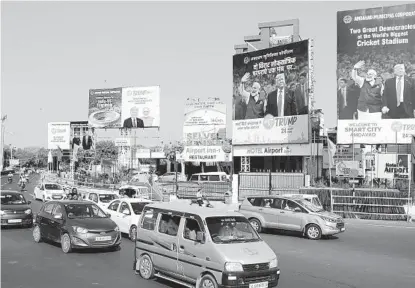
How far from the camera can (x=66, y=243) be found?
43.4ft

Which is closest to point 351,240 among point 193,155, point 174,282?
point 174,282

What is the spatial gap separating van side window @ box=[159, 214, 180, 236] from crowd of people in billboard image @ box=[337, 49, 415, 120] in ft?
79.0

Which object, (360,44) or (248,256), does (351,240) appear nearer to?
(248,256)

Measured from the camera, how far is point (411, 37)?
97.6 feet

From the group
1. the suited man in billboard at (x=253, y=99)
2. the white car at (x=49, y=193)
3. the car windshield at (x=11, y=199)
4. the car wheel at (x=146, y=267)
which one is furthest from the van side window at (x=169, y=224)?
the suited man in billboard at (x=253, y=99)

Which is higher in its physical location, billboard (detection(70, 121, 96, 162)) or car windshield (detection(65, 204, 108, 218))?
billboard (detection(70, 121, 96, 162))

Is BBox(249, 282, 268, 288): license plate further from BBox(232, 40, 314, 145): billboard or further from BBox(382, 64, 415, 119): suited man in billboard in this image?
BBox(232, 40, 314, 145): billboard

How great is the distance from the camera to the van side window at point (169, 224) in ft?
31.8

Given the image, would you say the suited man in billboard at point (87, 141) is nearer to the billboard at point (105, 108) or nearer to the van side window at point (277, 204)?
the billboard at point (105, 108)

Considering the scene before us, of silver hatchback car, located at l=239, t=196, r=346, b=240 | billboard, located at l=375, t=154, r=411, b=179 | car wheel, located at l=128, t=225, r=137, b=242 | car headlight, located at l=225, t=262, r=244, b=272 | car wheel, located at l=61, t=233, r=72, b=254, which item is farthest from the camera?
billboard, located at l=375, t=154, r=411, b=179

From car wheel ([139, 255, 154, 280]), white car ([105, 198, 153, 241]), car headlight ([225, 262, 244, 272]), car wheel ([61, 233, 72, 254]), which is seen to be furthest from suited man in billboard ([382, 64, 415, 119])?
car headlight ([225, 262, 244, 272])

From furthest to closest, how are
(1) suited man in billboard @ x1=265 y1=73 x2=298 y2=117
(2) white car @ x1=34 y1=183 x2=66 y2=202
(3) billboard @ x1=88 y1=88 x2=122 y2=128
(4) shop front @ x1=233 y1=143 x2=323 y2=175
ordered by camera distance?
(3) billboard @ x1=88 y1=88 x2=122 y2=128, (4) shop front @ x1=233 y1=143 x2=323 y2=175, (1) suited man in billboard @ x1=265 y1=73 x2=298 y2=117, (2) white car @ x1=34 y1=183 x2=66 y2=202

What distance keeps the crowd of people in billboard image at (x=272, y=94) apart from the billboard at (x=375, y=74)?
2818mm

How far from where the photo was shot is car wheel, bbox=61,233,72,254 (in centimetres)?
1310
